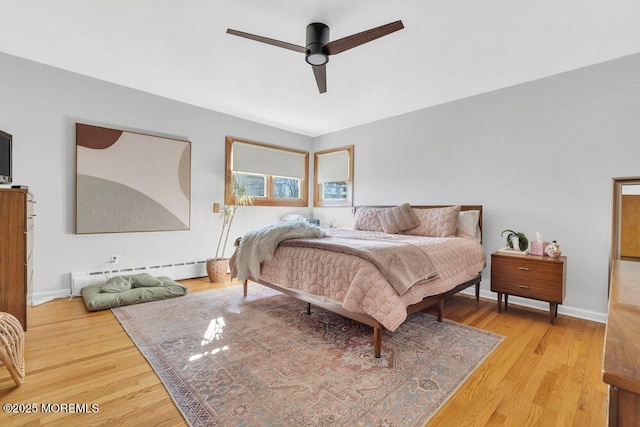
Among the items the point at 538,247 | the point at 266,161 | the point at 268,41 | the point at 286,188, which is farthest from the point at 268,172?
the point at 538,247

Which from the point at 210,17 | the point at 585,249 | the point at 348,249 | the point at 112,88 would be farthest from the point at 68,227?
the point at 585,249

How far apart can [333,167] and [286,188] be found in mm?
962

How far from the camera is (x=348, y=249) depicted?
2270mm

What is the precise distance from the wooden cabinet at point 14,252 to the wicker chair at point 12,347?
0.49 m

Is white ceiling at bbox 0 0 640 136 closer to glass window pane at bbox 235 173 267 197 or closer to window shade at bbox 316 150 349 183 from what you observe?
glass window pane at bbox 235 173 267 197

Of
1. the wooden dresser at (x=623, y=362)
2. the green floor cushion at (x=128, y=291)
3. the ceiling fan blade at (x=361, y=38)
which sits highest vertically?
the ceiling fan blade at (x=361, y=38)

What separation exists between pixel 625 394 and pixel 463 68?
10.6 feet

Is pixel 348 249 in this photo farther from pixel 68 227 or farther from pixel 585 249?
pixel 68 227

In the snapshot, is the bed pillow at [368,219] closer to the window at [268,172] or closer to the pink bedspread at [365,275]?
the pink bedspread at [365,275]

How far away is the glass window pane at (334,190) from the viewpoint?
5.37 m

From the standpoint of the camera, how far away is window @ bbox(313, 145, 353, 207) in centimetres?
520

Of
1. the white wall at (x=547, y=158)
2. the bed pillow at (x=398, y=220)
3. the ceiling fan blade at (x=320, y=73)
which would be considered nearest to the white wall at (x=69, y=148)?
the ceiling fan blade at (x=320, y=73)

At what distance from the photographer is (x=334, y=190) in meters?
5.53

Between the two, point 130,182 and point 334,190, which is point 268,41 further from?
point 334,190
